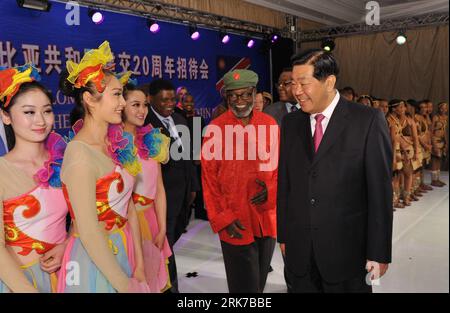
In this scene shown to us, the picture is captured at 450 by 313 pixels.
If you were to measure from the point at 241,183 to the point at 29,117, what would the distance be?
128 centimetres

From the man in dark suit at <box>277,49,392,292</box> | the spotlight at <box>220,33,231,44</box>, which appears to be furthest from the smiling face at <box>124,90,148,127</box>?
the spotlight at <box>220,33,231,44</box>

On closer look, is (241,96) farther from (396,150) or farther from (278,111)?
(396,150)

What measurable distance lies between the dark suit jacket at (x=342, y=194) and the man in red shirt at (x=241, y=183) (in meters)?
0.59

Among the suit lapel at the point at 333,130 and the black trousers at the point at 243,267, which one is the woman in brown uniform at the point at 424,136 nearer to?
the black trousers at the point at 243,267

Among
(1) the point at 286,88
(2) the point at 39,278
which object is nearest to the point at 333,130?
(2) the point at 39,278

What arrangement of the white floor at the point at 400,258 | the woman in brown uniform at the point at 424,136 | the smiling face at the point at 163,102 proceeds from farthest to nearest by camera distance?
the woman in brown uniform at the point at 424,136
the white floor at the point at 400,258
the smiling face at the point at 163,102

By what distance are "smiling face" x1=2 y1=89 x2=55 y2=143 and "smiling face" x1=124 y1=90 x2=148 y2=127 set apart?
0.84 meters

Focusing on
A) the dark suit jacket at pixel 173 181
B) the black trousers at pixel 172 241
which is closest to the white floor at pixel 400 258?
the black trousers at pixel 172 241

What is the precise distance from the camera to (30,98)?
1.67 metres

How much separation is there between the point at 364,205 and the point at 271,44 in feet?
22.4

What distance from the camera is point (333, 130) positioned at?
180cm

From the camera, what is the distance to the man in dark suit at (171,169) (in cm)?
312

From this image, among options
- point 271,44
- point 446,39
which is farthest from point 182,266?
point 446,39

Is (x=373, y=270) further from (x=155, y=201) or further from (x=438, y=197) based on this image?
(x=438, y=197)
